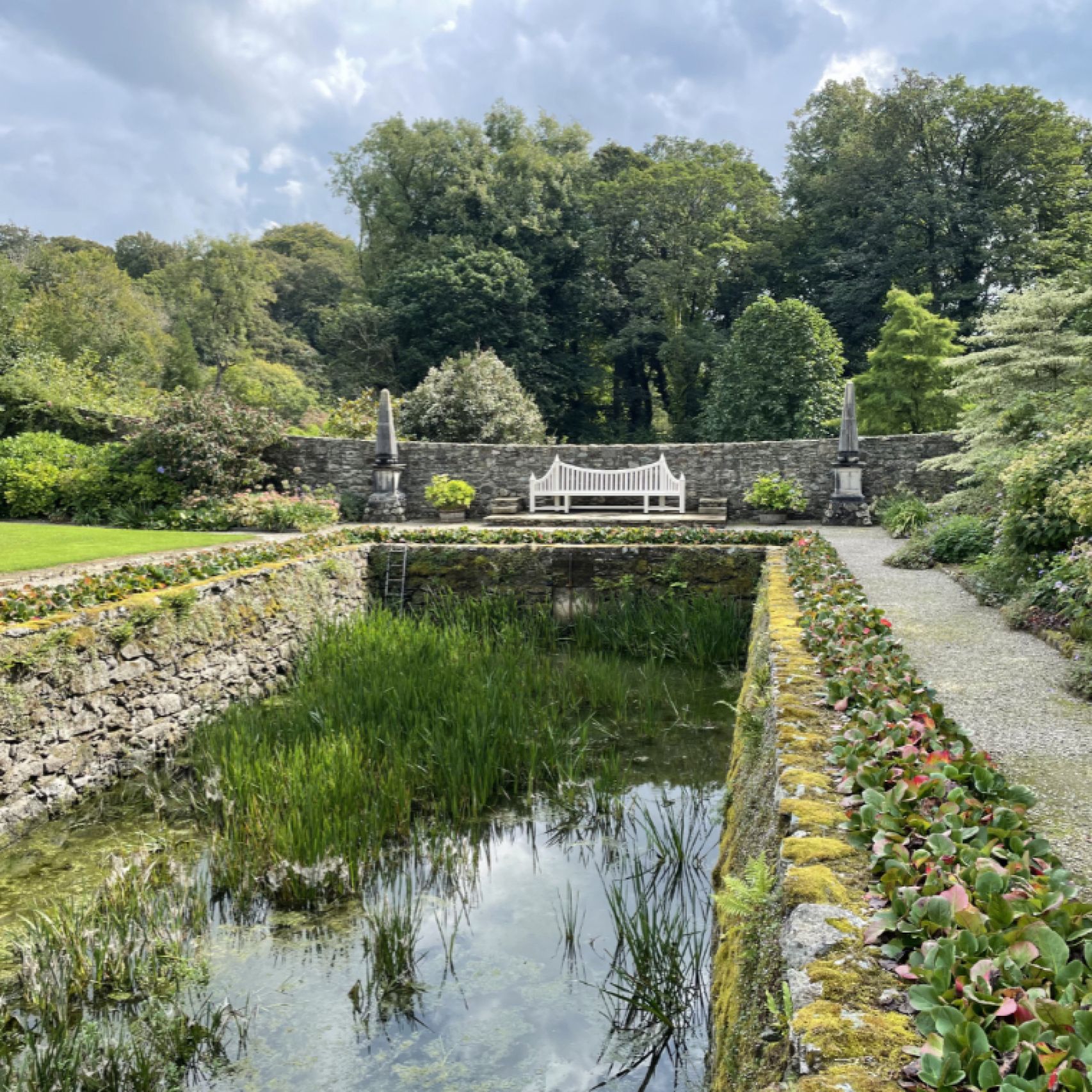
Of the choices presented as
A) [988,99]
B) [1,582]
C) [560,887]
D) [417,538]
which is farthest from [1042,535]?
[988,99]

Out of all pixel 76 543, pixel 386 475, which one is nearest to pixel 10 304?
pixel 386 475

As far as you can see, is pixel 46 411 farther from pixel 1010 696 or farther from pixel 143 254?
pixel 143 254

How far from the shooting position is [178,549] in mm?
8148

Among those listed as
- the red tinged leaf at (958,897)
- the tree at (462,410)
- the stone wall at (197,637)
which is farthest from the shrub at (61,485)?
the red tinged leaf at (958,897)

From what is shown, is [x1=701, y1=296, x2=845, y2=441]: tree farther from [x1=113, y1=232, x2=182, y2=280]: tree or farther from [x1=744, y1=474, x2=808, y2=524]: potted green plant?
[x1=113, y1=232, x2=182, y2=280]: tree

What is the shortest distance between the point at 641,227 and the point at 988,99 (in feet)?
36.1

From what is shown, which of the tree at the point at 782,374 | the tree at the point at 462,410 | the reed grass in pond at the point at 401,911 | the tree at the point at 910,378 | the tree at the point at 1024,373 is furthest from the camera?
the tree at the point at 782,374

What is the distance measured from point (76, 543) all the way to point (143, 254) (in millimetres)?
44234

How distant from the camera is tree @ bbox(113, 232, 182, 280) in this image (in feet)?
150

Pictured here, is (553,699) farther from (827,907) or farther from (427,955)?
(827,907)

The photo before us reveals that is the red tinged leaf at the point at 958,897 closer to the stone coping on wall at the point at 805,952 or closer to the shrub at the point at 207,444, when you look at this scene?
the stone coping on wall at the point at 805,952

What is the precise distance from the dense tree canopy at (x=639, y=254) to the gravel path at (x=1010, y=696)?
15954mm

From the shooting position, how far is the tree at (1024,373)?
8.36 m

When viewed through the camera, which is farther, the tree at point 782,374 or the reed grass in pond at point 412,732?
the tree at point 782,374
